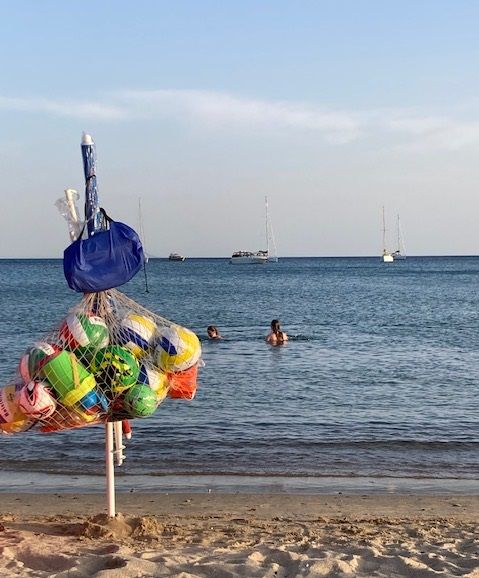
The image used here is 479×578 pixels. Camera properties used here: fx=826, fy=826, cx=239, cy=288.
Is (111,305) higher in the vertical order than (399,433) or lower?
higher

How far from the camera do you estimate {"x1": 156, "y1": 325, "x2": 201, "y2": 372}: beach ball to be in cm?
685

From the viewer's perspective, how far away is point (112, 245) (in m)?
6.63

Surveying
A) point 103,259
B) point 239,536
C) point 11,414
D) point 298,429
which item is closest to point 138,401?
point 11,414

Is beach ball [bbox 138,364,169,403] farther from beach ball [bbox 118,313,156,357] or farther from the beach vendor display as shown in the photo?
beach ball [bbox 118,313,156,357]

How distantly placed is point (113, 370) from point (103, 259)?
89cm

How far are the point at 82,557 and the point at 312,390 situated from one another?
39.6ft

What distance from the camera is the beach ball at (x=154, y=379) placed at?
6.72 m

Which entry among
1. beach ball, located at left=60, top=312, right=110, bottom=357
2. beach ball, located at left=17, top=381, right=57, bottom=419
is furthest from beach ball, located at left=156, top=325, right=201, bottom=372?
beach ball, located at left=17, top=381, right=57, bottom=419

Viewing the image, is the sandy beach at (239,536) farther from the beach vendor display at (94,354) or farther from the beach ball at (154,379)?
the beach ball at (154,379)

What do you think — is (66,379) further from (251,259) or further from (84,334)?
(251,259)

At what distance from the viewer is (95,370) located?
6.59 metres

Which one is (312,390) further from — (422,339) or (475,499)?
(422,339)

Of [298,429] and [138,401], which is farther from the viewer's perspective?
[298,429]

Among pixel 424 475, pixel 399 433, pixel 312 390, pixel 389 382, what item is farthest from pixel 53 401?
pixel 389 382
